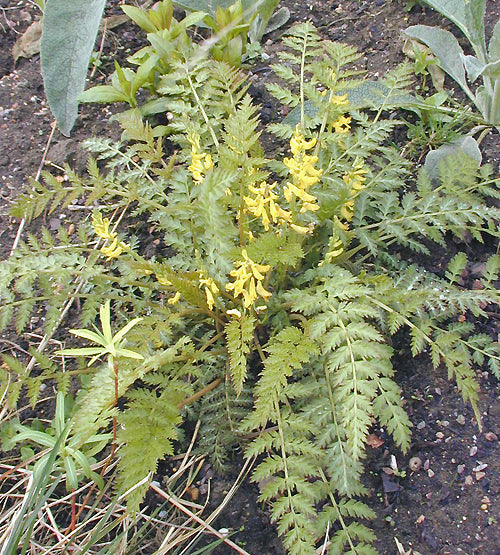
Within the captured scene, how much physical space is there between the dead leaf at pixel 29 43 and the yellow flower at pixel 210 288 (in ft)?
5.61

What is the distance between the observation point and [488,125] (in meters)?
2.19

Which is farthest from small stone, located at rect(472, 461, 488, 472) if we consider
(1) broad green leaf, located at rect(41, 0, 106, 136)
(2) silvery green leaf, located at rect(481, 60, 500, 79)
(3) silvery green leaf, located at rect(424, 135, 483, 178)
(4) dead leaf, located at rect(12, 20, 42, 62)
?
(4) dead leaf, located at rect(12, 20, 42, 62)

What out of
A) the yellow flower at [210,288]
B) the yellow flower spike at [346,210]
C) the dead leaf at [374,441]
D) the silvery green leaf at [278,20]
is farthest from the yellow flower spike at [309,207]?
the silvery green leaf at [278,20]

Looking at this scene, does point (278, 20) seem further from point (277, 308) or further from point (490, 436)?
point (490, 436)

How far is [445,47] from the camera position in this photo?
2.23 meters

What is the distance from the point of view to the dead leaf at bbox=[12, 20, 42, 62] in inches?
103

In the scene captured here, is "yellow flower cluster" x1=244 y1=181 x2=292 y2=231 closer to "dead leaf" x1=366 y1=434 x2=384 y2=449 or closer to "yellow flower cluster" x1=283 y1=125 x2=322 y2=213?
"yellow flower cluster" x1=283 y1=125 x2=322 y2=213

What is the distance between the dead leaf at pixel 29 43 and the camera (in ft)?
8.58

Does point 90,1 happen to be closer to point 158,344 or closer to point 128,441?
point 158,344

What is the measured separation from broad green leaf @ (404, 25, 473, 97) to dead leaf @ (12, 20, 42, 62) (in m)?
1.62

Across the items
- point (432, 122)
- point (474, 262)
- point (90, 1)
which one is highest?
point (90, 1)

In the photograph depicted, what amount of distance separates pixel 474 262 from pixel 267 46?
1.34 meters

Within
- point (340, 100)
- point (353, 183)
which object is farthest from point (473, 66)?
point (353, 183)

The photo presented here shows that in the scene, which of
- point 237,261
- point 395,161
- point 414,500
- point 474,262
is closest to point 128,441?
point 237,261
